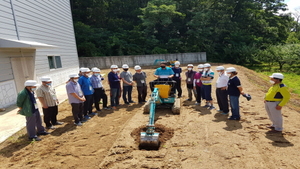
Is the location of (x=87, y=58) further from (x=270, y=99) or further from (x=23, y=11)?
(x=270, y=99)

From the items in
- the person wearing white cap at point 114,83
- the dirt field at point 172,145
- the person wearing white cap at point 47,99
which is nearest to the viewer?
the dirt field at point 172,145

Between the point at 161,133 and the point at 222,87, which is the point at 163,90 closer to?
the point at 161,133

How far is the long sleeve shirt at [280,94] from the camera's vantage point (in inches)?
171

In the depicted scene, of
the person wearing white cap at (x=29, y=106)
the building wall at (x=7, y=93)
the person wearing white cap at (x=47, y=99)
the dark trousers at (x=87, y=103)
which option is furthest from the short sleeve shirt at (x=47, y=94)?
the building wall at (x=7, y=93)

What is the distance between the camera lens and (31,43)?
8.05 m

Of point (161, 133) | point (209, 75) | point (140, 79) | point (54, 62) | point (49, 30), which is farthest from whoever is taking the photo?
point (54, 62)

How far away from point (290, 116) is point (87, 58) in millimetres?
20111

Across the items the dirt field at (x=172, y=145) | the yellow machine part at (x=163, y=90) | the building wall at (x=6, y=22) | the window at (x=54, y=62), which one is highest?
the building wall at (x=6, y=22)

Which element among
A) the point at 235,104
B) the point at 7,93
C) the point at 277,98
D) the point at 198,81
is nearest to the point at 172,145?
the point at 235,104

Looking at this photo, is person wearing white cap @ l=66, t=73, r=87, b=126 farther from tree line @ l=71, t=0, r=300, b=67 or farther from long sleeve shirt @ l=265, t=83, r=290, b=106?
tree line @ l=71, t=0, r=300, b=67

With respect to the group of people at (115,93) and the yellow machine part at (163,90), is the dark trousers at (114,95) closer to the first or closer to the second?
the group of people at (115,93)

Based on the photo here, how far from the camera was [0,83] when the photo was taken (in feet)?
23.9

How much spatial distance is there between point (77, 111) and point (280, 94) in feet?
18.0

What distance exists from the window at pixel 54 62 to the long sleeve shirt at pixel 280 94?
1161 centimetres
